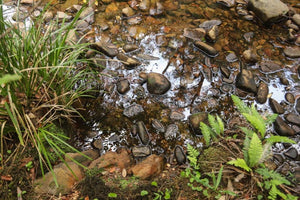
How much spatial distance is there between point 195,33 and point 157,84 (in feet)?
4.55

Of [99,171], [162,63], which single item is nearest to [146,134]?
[99,171]

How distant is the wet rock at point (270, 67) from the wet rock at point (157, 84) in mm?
1452

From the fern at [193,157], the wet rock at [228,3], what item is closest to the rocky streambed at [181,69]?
the wet rock at [228,3]

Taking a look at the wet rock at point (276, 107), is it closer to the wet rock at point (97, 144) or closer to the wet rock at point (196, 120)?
the wet rock at point (196, 120)

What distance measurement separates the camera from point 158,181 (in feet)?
7.55

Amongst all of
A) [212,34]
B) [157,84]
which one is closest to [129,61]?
[157,84]

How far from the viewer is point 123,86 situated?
10.8ft

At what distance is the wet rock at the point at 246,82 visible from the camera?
3283mm

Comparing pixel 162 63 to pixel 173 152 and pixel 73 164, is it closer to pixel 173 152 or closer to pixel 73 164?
pixel 173 152

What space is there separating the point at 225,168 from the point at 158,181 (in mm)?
666

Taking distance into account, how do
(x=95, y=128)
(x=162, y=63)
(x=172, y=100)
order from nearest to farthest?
(x=95, y=128)
(x=172, y=100)
(x=162, y=63)

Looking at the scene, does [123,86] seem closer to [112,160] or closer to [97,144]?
[97,144]

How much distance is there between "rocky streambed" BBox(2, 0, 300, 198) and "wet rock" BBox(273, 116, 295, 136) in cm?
1

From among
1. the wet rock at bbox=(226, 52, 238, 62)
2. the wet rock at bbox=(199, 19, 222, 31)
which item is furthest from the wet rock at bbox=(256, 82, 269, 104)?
the wet rock at bbox=(199, 19, 222, 31)
